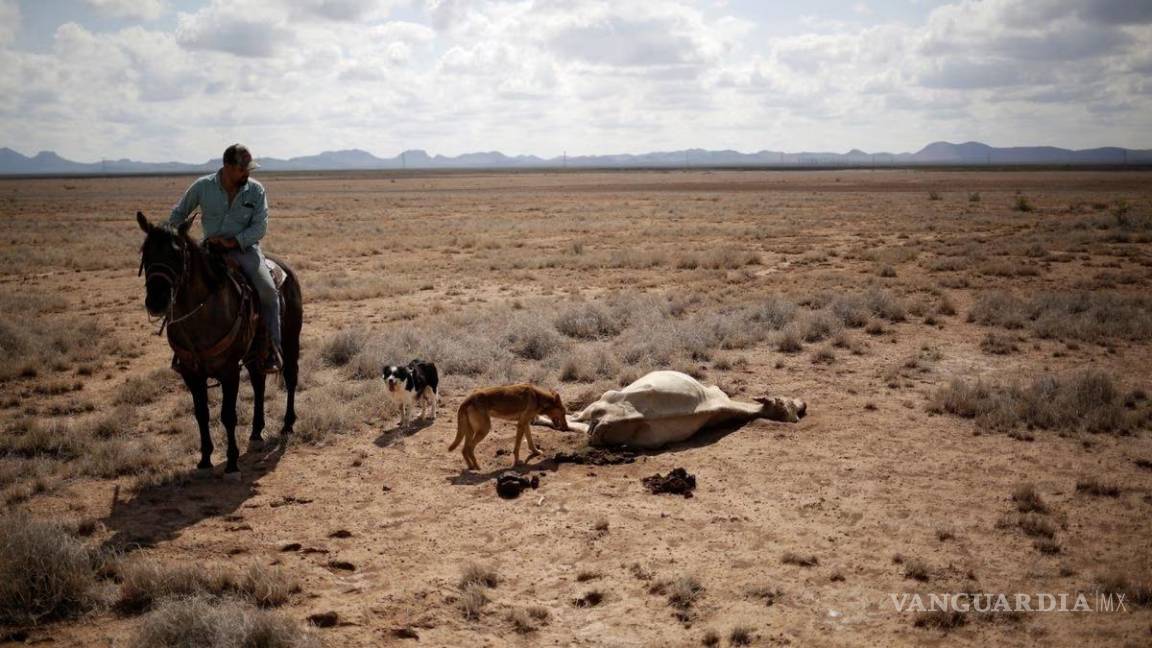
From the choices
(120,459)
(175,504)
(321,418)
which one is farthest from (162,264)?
(321,418)

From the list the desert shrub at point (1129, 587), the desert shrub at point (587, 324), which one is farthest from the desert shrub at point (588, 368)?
the desert shrub at point (1129, 587)

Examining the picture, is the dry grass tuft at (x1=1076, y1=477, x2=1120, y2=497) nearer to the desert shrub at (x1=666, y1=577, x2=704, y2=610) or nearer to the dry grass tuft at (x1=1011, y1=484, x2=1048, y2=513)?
the dry grass tuft at (x1=1011, y1=484, x2=1048, y2=513)

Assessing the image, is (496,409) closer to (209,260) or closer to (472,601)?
(472,601)

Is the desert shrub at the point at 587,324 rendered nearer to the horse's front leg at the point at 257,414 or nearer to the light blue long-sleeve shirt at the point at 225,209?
the horse's front leg at the point at 257,414

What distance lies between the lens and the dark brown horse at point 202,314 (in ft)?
21.8

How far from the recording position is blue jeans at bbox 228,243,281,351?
780cm

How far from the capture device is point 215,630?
4477mm

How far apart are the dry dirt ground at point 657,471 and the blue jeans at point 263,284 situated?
1.42m

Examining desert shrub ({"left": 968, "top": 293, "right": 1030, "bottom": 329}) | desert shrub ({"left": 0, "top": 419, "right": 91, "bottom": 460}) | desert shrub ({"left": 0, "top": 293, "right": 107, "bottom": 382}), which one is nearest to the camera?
desert shrub ({"left": 0, "top": 419, "right": 91, "bottom": 460})

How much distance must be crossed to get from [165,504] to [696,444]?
5.33 metres

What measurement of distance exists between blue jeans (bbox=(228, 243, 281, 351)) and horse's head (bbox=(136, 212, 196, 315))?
924mm

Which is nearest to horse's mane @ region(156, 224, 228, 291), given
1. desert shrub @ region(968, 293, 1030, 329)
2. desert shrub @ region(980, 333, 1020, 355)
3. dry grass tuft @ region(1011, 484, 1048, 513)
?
dry grass tuft @ region(1011, 484, 1048, 513)

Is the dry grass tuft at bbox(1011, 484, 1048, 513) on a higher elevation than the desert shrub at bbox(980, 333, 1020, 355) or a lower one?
lower

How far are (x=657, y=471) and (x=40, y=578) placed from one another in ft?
16.7
